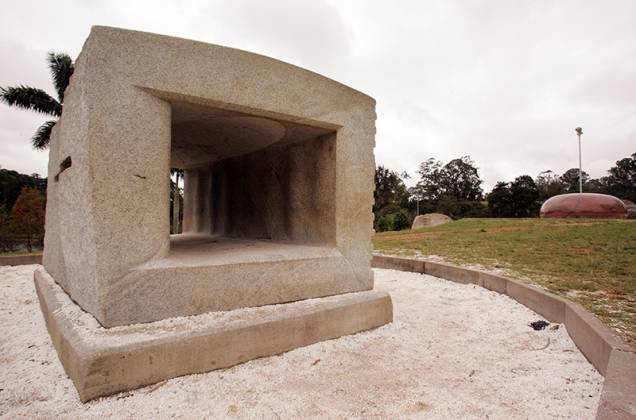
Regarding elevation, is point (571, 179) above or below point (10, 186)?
above

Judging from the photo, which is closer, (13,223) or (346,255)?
(346,255)

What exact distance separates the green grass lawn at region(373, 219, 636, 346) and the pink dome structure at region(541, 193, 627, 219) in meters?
12.8

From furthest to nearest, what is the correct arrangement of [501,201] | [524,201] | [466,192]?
[466,192]
[501,201]
[524,201]

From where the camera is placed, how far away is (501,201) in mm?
38656

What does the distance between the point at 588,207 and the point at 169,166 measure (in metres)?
24.4

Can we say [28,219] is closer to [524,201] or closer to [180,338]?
[180,338]

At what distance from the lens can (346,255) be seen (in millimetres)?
3258

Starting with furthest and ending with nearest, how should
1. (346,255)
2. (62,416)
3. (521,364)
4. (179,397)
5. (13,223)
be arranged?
1. (13,223)
2. (346,255)
3. (521,364)
4. (179,397)
5. (62,416)

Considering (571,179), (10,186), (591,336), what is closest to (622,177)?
(571,179)

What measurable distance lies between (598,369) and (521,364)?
459 mm

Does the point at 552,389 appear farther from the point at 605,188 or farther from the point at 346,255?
the point at 605,188

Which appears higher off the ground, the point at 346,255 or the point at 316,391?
the point at 346,255

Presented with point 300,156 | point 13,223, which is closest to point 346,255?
point 300,156

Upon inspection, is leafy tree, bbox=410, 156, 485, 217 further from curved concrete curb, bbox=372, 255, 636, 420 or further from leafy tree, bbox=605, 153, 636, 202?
curved concrete curb, bbox=372, 255, 636, 420
